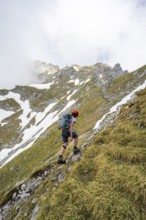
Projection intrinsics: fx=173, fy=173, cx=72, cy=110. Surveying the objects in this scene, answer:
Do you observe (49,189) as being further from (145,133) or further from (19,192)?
(145,133)

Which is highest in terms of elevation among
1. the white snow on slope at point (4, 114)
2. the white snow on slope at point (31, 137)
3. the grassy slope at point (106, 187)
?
the white snow on slope at point (4, 114)

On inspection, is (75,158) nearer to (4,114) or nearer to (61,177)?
(61,177)

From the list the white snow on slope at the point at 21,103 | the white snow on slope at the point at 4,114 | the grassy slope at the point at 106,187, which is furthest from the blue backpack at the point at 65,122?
the white snow on slope at the point at 4,114

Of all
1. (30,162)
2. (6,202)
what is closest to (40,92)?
(30,162)

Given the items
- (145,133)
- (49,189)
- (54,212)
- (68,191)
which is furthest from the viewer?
(145,133)

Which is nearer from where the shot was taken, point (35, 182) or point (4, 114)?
point (35, 182)

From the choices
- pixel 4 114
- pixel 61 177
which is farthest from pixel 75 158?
pixel 4 114

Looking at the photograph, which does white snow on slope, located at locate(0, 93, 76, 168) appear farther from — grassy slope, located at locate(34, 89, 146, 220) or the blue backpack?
grassy slope, located at locate(34, 89, 146, 220)

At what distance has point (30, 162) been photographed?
42.9m

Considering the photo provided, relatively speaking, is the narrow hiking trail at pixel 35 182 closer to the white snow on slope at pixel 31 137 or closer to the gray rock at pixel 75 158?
the gray rock at pixel 75 158

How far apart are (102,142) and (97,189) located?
5.49 m

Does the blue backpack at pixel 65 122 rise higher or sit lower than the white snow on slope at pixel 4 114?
lower

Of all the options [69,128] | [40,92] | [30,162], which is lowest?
[30,162]

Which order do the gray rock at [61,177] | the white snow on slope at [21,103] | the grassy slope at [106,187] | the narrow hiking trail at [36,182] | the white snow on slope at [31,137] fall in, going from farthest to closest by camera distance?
the white snow on slope at [21,103], the white snow on slope at [31,137], the narrow hiking trail at [36,182], the gray rock at [61,177], the grassy slope at [106,187]
